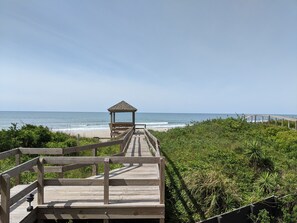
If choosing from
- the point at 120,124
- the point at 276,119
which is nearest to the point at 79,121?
the point at 120,124

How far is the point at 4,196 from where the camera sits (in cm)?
388

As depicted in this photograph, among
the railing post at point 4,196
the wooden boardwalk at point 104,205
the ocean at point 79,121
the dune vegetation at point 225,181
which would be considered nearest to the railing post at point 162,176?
the wooden boardwalk at point 104,205

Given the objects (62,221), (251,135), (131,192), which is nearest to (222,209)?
(131,192)

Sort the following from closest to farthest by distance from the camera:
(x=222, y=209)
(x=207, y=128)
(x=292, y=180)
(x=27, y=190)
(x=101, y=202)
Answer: (x=27, y=190) < (x=101, y=202) < (x=222, y=209) < (x=292, y=180) < (x=207, y=128)

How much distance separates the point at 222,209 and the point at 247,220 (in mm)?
637

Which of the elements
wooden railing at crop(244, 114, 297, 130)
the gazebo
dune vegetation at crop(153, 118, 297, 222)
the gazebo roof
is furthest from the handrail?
the gazebo roof

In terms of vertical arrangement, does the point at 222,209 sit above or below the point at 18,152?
below

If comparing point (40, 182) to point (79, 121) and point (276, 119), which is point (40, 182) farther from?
point (79, 121)

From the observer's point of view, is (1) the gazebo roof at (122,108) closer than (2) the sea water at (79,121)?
Yes

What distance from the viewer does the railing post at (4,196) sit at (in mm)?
3830

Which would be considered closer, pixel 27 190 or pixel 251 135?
pixel 27 190

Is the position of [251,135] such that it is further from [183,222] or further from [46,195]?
[46,195]

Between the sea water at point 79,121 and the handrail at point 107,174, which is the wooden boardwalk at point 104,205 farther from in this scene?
the sea water at point 79,121

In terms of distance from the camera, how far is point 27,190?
4652 mm
